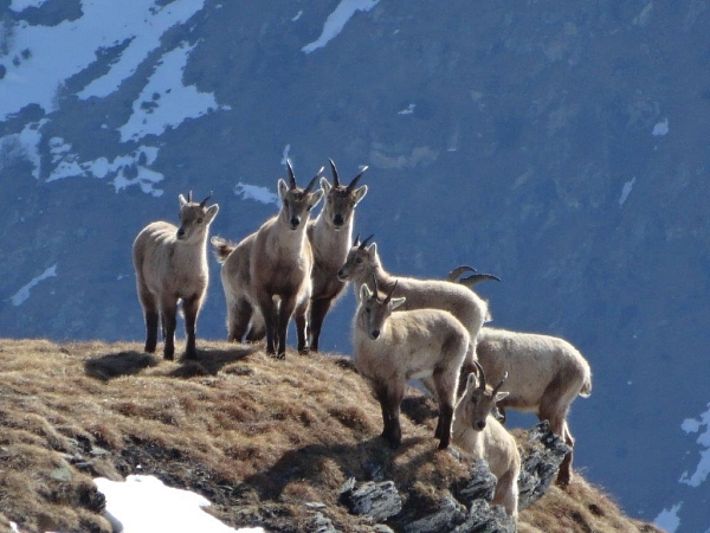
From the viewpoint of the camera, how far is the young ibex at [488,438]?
23406 millimetres

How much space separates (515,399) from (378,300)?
6052 millimetres

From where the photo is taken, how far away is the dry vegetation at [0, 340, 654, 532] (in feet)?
59.2

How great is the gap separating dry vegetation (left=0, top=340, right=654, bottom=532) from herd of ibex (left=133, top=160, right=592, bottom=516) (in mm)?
622

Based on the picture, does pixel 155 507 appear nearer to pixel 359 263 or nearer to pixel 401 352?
pixel 401 352

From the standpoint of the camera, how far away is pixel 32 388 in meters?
20.8

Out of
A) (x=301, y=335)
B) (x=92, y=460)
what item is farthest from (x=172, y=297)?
(x=92, y=460)

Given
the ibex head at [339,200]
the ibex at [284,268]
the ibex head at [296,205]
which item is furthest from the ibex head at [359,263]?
the ibex head at [296,205]

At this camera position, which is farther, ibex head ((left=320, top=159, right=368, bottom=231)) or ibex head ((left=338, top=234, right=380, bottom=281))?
ibex head ((left=320, top=159, right=368, bottom=231))

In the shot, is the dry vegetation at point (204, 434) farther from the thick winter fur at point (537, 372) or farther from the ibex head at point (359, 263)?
the thick winter fur at point (537, 372)

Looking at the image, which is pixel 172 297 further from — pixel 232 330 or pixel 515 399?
pixel 515 399

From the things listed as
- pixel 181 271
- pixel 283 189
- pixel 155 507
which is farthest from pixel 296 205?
pixel 155 507

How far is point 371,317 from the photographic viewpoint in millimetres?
22016

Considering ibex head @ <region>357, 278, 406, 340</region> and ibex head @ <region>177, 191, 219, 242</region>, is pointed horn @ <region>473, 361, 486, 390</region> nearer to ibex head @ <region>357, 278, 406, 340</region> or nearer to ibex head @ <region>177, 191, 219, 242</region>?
ibex head @ <region>357, 278, 406, 340</region>

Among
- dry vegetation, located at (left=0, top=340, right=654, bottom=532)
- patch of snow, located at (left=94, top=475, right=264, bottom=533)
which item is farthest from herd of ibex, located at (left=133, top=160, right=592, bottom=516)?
patch of snow, located at (left=94, top=475, right=264, bottom=533)
